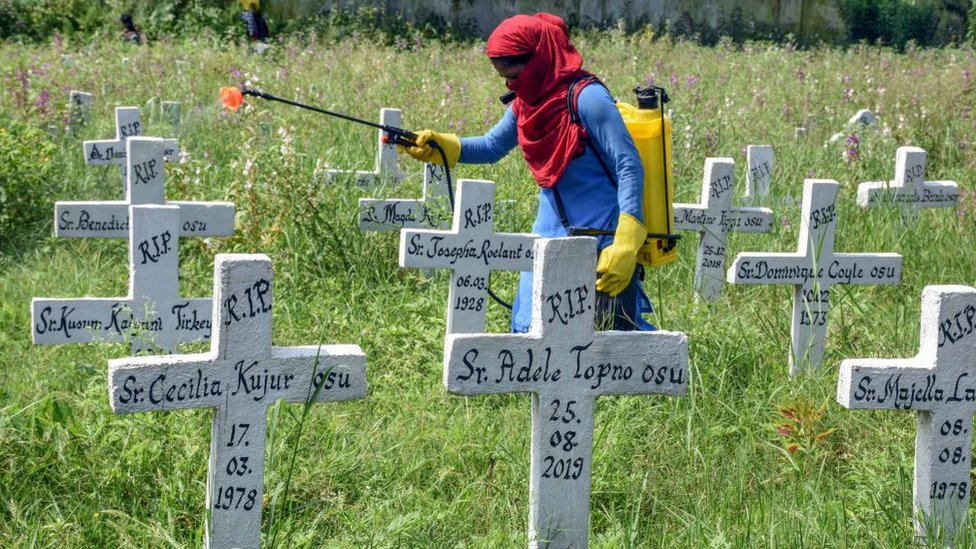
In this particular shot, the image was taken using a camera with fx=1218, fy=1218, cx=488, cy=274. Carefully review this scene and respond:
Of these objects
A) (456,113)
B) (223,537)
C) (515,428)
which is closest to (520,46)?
(515,428)

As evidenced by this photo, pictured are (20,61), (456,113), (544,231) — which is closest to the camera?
(544,231)

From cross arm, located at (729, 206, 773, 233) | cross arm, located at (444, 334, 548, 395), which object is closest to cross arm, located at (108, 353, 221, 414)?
cross arm, located at (444, 334, 548, 395)

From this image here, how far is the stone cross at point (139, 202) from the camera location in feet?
18.0

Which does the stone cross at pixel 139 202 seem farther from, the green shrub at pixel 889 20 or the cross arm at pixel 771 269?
the green shrub at pixel 889 20

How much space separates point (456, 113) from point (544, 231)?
4.98 meters

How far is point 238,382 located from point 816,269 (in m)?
3.07

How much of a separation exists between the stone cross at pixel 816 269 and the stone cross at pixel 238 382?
8.69 feet

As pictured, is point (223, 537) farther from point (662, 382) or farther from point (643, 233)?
point (643, 233)

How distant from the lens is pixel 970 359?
10.9ft

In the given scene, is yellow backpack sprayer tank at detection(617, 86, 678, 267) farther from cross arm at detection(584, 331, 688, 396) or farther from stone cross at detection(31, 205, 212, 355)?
stone cross at detection(31, 205, 212, 355)

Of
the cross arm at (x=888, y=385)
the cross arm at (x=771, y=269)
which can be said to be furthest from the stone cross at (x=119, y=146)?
the cross arm at (x=888, y=385)

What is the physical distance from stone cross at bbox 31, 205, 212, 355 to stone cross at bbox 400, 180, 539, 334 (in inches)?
37.5

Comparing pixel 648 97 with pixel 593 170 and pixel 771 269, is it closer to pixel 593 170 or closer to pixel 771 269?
pixel 593 170

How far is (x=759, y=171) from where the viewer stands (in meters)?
7.72
